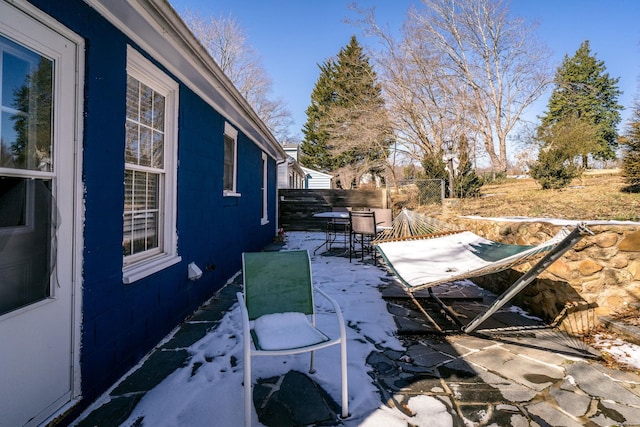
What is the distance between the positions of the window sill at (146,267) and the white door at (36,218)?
48 centimetres

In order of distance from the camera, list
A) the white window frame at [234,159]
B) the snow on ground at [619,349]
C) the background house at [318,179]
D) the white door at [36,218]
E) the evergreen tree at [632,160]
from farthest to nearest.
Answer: the background house at [318,179] → the evergreen tree at [632,160] → the white window frame at [234,159] → the snow on ground at [619,349] → the white door at [36,218]

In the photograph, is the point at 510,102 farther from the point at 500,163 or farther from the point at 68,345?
the point at 68,345

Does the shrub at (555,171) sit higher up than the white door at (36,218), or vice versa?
the shrub at (555,171)

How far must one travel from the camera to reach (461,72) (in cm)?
1506

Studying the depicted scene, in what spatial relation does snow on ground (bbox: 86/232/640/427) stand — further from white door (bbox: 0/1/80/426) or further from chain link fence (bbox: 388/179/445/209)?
chain link fence (bbox: 388/179/445/209)

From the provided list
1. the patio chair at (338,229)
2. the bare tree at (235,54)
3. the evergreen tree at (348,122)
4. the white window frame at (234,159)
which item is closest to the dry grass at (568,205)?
the patio chair at (338,229)

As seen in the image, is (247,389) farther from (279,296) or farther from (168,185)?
(168,185)

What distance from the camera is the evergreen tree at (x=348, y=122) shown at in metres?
16.0

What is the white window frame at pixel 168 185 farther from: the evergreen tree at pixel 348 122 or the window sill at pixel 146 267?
the evergreen tree at pixel 348 122

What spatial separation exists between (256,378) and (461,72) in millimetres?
16487

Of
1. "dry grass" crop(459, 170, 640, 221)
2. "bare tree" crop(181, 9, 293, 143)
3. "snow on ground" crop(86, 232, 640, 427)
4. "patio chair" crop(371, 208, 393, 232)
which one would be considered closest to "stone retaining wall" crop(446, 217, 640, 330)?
"snow on ground" crop(86, 232, 640, 427)

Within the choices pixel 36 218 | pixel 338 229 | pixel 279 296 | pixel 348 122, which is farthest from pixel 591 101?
pixel 36 218

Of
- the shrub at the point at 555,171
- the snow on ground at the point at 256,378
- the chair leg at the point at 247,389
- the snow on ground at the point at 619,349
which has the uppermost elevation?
the shrub at the point at 555,171

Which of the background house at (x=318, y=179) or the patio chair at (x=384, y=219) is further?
the background house at (x=318, y=179)
